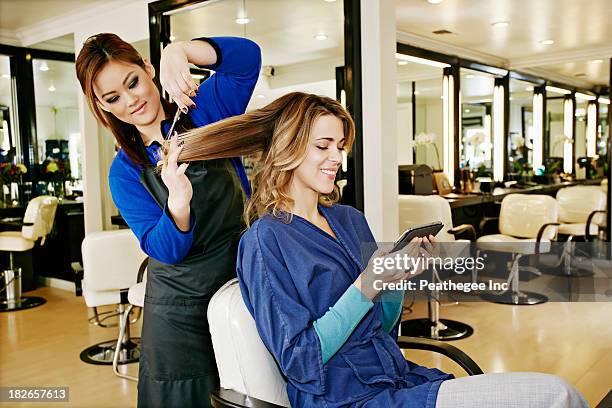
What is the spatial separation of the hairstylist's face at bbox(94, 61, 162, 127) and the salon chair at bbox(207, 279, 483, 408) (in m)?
0.46

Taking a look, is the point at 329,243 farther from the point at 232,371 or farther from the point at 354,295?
the point at 232,371

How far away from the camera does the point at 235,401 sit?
1.25m

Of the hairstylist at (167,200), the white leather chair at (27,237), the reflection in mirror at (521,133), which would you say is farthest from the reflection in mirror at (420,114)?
the hairstylist at (167,200)

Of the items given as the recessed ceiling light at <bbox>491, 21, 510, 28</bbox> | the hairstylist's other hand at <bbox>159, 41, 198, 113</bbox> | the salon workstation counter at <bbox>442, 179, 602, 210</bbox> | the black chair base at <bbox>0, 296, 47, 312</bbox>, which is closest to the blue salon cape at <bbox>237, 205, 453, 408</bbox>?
the hairstylist's other hand at <bbox>159, 41, 198, 113</bbox>

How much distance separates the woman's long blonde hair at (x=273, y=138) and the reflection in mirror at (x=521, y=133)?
5767mm

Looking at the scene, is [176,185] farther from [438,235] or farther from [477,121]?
[477,121]

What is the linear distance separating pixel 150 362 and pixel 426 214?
107 inches

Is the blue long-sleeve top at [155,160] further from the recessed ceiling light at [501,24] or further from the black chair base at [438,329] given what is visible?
the recessed ceiling light at [501,24]

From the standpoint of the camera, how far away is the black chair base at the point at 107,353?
134 inches

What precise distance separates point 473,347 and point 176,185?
2729mm

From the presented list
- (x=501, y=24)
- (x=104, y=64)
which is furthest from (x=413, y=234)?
(x=501, y=24)

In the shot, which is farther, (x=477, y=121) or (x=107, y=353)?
(x=477, y=121)

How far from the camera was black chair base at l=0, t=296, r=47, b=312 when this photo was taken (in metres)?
4.69

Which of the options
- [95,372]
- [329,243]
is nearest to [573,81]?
[95,372]
